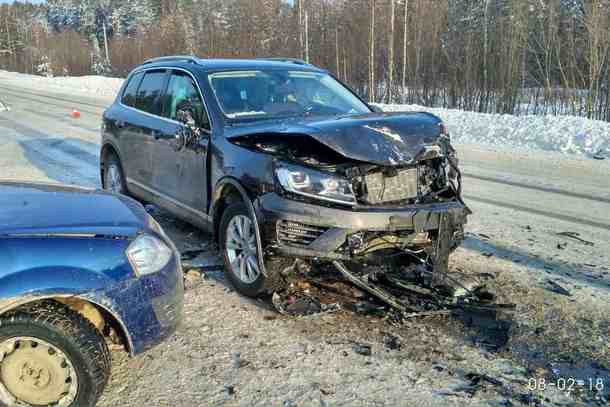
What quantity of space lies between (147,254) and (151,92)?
11.6ft

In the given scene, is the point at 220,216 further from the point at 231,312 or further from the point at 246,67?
the point at 246,67

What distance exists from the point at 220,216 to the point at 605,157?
9259 millimetres

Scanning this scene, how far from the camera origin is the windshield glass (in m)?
5.03

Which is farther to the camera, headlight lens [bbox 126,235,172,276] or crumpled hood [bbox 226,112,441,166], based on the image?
crumpled hood [bbox 226,112,441,166]

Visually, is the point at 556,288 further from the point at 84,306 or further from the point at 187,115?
the point at 84,306

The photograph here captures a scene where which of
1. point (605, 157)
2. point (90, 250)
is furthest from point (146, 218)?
point (605, 157)

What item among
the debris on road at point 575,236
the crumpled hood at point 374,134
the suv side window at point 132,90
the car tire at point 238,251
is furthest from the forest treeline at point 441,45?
the car tire at point 238,251

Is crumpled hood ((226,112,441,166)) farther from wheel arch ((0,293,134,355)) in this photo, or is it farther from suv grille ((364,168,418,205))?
wheel arch ((0,293,134,355))

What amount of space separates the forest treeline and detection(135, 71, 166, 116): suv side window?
1697 centimetres

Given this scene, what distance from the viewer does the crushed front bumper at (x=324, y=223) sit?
380cm

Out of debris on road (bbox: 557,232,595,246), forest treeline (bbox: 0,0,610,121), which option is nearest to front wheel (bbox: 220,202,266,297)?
debris on road (bbox: 557,232,595,246)

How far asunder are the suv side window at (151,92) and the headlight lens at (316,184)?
2.53 m

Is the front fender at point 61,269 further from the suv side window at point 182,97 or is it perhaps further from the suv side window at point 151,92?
the suv side window at point 151,92

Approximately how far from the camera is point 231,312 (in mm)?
4250
